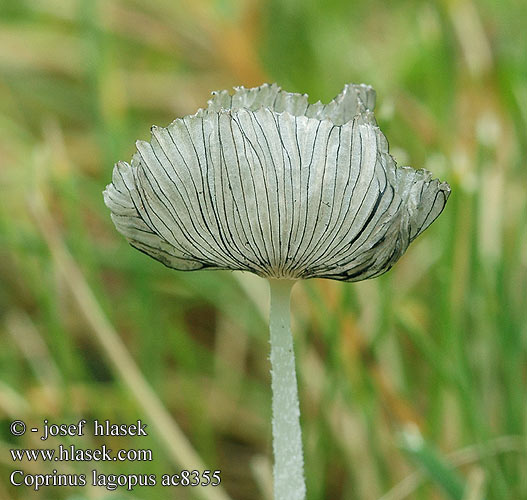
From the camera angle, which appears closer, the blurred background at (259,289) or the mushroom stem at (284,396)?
the mushroom stem at (284,396)

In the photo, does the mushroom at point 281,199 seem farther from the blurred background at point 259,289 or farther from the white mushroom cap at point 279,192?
the blurred background at point 259,289

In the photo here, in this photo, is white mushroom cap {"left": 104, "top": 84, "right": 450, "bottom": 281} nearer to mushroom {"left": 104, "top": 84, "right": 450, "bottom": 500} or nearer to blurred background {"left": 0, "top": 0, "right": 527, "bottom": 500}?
mushroom {"left": 104, "top": 84, "right": 450, "bottom": 500}

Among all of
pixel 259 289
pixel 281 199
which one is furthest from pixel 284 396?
pixel 259 289

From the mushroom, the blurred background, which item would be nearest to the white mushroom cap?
the mushroom

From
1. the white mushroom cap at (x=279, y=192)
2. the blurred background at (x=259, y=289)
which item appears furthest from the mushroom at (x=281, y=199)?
the blurred background at (x=259, y=289)

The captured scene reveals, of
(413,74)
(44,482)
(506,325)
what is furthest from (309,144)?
(413,74)

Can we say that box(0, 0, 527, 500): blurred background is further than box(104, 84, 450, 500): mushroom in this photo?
Yes

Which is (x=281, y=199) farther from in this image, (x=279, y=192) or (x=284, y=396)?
(x=284, y=396)
